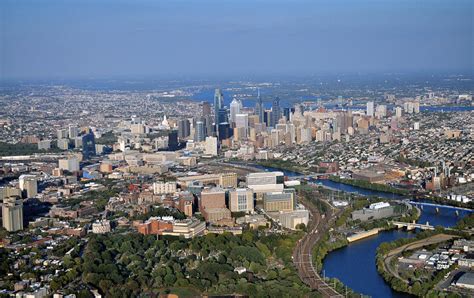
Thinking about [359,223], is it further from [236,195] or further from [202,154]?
[202,154]

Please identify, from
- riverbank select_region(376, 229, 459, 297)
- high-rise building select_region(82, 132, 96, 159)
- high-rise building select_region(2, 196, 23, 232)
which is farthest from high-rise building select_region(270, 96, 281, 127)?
riverbank select_region(376, 229, 459, 297)

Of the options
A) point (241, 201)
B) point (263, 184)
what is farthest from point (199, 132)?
point (241, 201)

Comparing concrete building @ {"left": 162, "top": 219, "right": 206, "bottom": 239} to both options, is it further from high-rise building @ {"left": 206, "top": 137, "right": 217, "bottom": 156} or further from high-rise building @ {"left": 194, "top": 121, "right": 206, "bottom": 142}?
high-rise building @ {"left": 194, "top": 121, "right": 206, "bottom": 142}

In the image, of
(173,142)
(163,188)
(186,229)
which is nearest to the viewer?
(186,229)

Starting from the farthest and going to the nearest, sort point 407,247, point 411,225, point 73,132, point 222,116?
point 222,116
point 73,132
point 411,225
point 407,247

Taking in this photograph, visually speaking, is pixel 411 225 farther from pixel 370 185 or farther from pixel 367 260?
pixel 370 185

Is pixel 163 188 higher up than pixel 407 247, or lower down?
higher up

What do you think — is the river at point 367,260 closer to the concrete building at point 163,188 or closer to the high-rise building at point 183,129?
the concrete building at point 163,188

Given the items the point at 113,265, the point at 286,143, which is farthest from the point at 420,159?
the point at 113,265
